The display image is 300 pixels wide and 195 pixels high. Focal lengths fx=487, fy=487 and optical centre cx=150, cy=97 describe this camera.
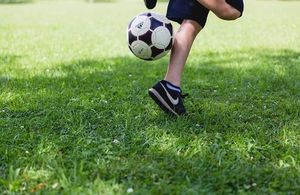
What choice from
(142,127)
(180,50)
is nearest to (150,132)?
(142,127)

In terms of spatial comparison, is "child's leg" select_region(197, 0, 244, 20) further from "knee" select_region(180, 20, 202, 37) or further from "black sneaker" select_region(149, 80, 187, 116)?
"black sneaker" select_region(149, 80, 187, 116)

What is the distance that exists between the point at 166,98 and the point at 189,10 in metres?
0.72

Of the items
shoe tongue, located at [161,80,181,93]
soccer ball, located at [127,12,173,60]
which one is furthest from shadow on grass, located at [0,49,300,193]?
A: soccer ball, located at [127,12,173,60]

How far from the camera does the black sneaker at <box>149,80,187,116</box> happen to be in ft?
12.3

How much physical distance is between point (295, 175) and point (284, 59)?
14.4 ft

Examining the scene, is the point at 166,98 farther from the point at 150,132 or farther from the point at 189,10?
the point at 189,10

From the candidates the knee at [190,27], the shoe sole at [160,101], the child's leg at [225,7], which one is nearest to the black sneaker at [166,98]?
the shoe sole at [160,101]

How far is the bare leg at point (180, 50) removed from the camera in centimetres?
384

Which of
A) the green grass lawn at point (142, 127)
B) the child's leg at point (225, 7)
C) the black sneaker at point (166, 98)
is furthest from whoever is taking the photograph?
the black sneaker at point (166, 98)

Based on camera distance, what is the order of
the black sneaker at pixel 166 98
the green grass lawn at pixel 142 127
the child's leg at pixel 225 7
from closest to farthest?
the green grass lawn at pixel 142 127 → the child's leg at pixel 225 7 → the black sneaker at pixel 166 98

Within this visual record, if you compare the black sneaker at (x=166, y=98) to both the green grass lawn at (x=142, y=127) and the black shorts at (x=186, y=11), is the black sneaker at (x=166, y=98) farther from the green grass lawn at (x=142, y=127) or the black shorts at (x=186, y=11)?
the black shorts at (x=186, y=11)

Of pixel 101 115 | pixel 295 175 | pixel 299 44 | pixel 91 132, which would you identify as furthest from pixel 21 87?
pixel 299 44

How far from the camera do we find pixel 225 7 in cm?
373

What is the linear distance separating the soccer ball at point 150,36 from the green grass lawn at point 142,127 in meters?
0.52
